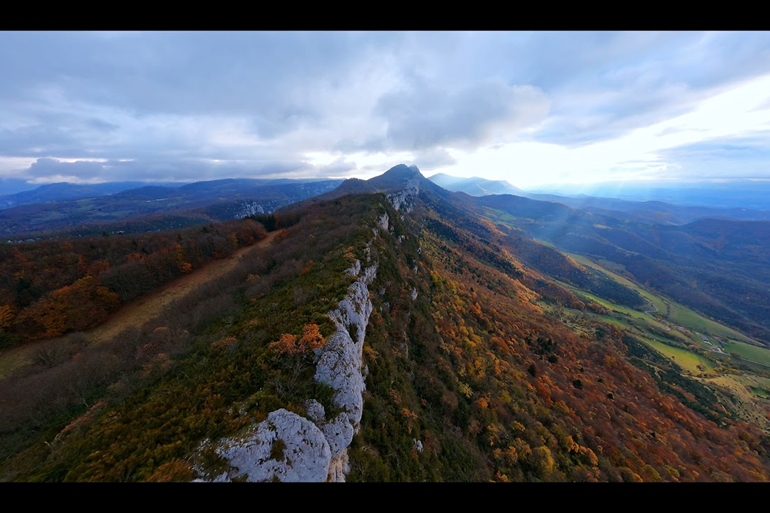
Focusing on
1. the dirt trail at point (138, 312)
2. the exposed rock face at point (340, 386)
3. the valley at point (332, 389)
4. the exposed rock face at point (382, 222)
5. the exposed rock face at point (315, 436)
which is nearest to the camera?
the exposed rock face at point (315, 436)

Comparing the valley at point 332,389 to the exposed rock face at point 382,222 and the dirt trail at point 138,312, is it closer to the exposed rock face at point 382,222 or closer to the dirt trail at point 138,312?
the dirt trail at point 138,312

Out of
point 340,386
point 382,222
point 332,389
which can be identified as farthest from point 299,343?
point 382,222

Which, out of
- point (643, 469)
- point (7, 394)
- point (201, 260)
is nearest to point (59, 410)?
point (7, 394)

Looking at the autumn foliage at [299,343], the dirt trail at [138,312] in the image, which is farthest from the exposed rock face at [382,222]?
the autumn foliage at [299,343]

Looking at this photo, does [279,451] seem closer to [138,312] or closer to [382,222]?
[138,312]

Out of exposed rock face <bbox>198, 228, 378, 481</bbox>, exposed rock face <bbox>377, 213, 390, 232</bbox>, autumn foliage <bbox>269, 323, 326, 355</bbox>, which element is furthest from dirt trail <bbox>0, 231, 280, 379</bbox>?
exposed rock face <bbox>377, 213, 390, 232</bbox>
